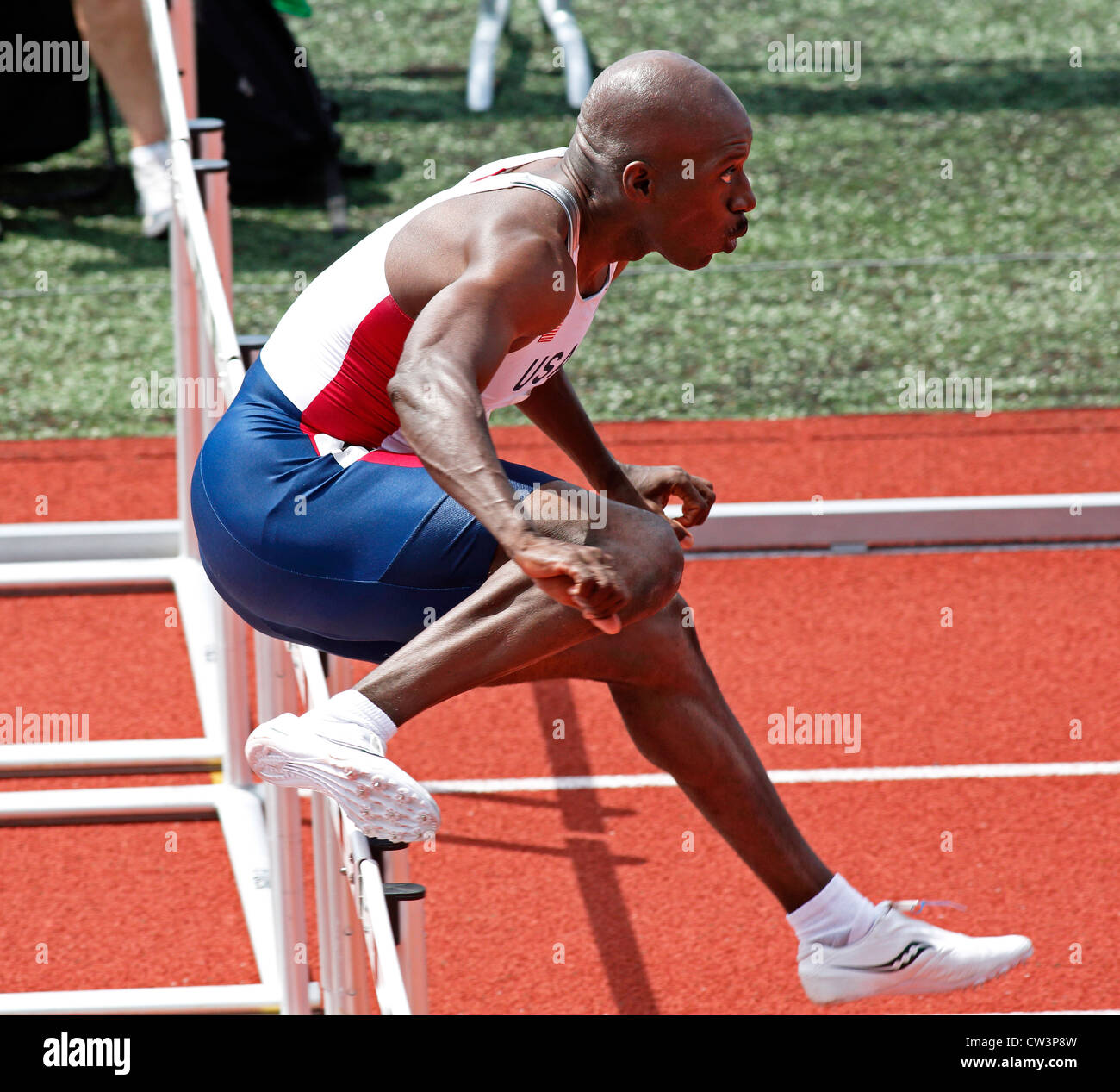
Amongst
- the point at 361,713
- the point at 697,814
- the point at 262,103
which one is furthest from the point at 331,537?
the point at 262,103

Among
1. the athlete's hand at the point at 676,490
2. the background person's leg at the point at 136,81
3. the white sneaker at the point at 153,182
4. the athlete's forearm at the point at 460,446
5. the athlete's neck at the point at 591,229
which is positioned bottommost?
the athlete's hand at the point at 676,490

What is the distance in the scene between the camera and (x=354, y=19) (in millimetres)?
11109

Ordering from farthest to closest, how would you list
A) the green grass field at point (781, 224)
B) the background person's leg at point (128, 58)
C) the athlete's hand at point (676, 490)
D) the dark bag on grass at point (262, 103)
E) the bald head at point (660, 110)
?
the dark bag on grass at point (262, 103) → the background person's leg at point (128, 58) → the green grass field at point (781, 224) → the athlete's hand at point (676, 490) → the bald head at point (660, 110)

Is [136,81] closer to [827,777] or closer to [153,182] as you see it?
[153,182]

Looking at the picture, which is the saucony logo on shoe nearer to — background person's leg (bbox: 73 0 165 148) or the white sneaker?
the white sneaker

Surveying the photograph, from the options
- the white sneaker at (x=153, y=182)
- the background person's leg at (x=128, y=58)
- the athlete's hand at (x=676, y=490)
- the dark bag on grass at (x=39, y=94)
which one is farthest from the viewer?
the dark bag on grass at (x=39, y=94)

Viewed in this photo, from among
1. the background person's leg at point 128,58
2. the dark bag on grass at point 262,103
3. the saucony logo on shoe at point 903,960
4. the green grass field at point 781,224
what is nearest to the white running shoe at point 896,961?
the saucony logo on shoe at point 903,960

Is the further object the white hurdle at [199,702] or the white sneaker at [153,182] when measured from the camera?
the white sneaker at [153,182]

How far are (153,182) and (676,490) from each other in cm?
573

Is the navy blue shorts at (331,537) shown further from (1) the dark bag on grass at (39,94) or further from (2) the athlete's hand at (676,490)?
(1) the dark bag on grass at (39,94)

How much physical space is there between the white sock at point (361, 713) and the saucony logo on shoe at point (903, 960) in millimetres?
921

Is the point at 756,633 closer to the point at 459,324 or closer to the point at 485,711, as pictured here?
the point at 485,711

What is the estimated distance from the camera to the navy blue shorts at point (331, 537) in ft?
7.65

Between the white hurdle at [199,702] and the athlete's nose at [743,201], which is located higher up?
the athlete's nose at [743,201]
